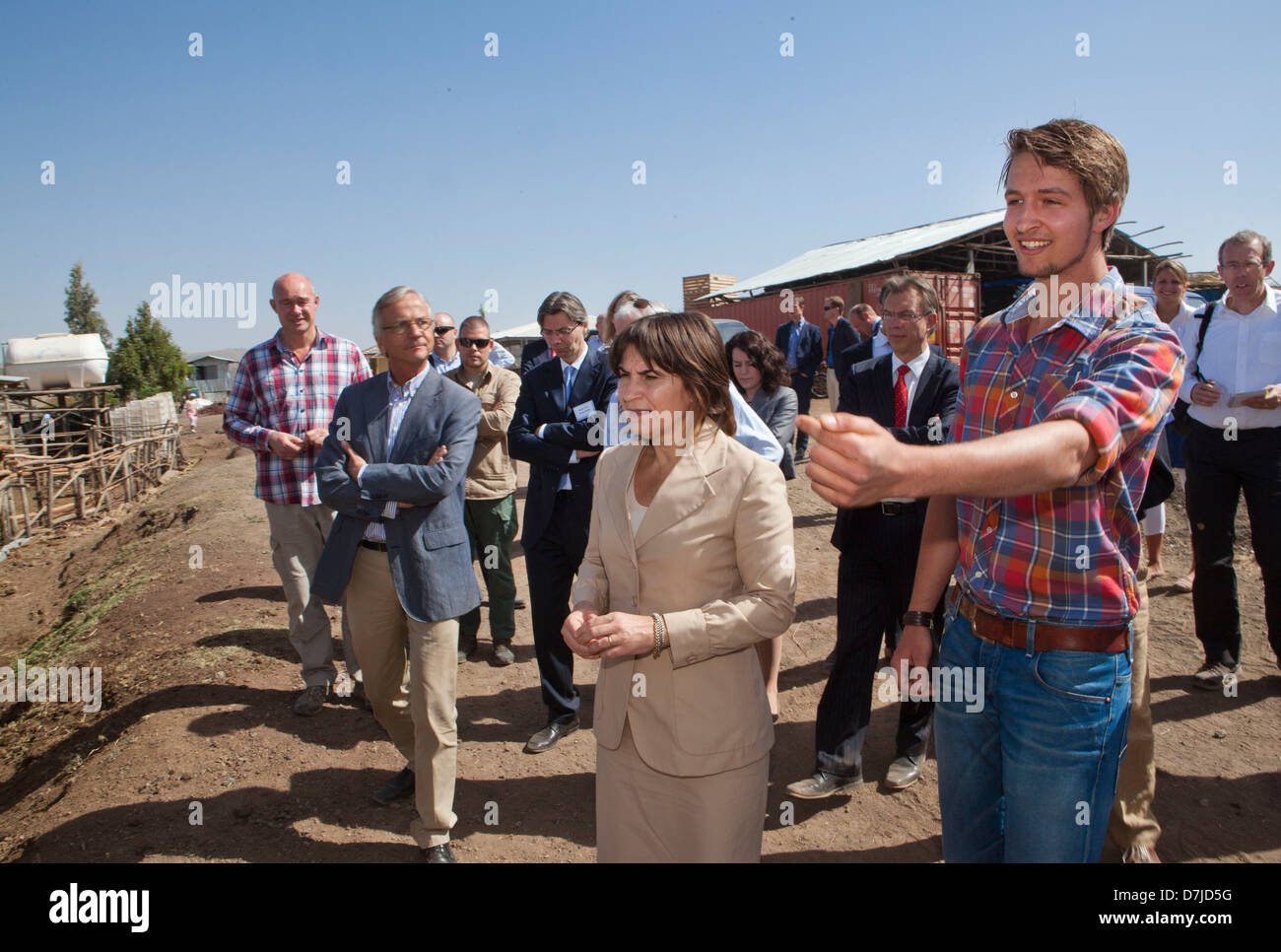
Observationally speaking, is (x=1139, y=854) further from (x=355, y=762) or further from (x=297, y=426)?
(x=297, y=426)

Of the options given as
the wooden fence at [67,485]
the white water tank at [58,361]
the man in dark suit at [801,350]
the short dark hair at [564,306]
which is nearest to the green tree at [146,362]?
the white water tank at [58,361]

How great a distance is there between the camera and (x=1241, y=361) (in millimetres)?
4441

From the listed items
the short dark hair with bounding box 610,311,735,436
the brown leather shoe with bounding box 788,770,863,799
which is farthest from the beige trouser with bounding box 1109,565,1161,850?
the short dark hair with bounding box 610,311,735,436

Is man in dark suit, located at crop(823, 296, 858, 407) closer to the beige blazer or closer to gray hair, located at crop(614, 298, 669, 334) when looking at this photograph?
gray hair, located at crop(614, 298, 669, 334)

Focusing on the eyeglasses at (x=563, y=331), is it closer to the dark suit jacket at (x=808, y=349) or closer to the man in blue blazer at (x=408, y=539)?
the man in blue blazer at (x=408, y=539)

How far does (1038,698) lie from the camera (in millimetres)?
1772

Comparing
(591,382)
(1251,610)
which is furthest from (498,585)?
(1251,610)

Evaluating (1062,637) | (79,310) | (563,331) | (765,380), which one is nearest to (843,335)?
(765,380)

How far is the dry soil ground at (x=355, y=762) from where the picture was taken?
3.49 m

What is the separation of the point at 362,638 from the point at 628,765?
175 centimetres

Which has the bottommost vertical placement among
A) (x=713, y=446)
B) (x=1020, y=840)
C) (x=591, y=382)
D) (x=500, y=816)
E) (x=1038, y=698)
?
(x=500, y=816)

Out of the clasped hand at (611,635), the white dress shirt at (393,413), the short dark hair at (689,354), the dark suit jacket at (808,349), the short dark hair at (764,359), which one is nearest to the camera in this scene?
the clasped hand at (611,635)

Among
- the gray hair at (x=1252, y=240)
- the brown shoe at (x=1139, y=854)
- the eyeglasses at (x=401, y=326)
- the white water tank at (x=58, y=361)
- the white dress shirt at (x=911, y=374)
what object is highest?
the white water tank at (x=58, y=361)

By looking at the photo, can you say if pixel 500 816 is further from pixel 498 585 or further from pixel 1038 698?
pixel 1038 698
